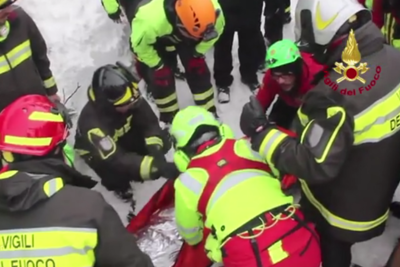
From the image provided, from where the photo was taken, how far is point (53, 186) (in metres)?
2.51

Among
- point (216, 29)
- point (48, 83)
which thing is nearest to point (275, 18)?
point (216, 29)

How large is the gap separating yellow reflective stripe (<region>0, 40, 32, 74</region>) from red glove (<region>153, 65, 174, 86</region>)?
1.06 m

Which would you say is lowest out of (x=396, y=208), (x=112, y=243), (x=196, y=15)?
(x=396, y=208)

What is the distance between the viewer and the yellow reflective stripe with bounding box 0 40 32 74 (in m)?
3.79

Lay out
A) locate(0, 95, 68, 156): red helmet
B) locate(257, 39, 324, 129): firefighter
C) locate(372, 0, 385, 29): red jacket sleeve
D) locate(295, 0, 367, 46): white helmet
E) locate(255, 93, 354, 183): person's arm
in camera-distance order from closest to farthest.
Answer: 1. locate(0, 95, 68, 156): red helmet
2. locate(255, 93, 354, 183): person's arm
3. locate(295, 0, 367, 46): white helmet
4. locate(257, 39, 324, 129): firefighter
5. locate(372, 0, 385, 29): red jacket sleeve

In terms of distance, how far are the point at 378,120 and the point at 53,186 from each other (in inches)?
62.5

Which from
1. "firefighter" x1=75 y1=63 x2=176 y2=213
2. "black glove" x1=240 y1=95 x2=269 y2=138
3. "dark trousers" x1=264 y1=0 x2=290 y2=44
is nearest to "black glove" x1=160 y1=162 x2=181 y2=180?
"firefighter" x1=75 y1=63 x2=176 y2=213

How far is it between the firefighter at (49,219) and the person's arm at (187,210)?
53 centimetres

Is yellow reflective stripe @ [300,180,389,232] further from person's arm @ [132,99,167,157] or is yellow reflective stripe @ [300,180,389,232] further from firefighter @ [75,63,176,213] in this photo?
person's arm @ [132,99,167,157]

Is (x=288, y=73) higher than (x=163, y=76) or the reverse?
higher

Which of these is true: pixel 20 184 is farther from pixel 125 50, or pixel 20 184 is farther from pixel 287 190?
pixel 125 50

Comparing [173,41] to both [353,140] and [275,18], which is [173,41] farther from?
[353,140]

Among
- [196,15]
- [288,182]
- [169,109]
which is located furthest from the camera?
[169,109]

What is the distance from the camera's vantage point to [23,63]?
12.9 feet
